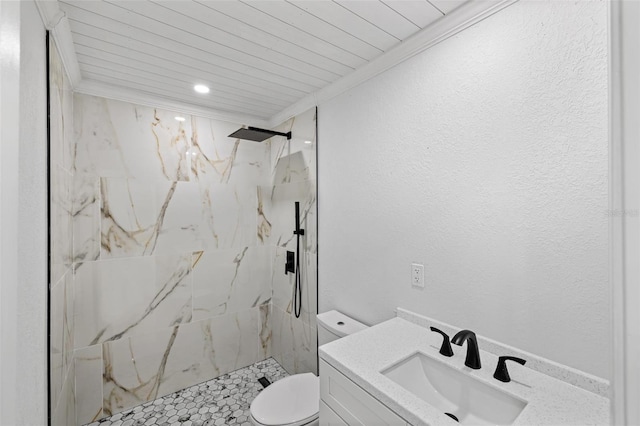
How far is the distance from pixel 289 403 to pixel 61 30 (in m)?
2.24

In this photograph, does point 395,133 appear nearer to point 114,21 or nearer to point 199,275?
point 114,21

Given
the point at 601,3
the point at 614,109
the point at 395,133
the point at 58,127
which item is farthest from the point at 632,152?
the point at 58,127

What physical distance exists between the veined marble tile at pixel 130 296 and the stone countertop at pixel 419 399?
1.58 metres

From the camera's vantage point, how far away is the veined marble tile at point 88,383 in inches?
76.5

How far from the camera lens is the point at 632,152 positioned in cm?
33

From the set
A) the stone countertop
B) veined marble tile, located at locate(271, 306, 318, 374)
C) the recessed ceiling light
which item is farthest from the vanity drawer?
the recessed ceiling light

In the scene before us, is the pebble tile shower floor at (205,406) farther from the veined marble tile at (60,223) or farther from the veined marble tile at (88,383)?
the veined marble tile at (60,223)

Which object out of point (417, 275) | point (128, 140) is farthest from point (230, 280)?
point (417, 275)

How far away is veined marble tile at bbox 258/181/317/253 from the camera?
2.27 metres

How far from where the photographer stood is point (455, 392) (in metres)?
1.11

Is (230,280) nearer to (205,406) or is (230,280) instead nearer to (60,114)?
(205,406)

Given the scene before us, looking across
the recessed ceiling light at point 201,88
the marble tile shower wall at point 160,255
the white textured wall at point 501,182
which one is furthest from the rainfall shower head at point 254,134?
the white textured wall at point 501,182

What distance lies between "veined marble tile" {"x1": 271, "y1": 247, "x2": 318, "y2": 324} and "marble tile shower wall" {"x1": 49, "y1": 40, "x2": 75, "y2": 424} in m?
1.48

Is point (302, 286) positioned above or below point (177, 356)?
above
